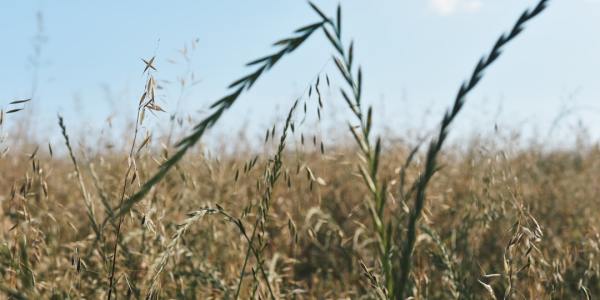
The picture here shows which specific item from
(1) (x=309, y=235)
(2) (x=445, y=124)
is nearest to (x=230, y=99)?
(2) (x=445, y=124)

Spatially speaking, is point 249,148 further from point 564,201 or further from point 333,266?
point 564,201

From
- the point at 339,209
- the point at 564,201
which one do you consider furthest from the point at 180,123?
the point at 564,201

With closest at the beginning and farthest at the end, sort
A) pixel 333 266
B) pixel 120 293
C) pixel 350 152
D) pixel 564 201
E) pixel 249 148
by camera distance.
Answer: pixel 120 293
pixel 333 266
pixel 564 201
pixel 249 148
pixel 350 152

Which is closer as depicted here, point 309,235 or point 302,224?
point 309,235

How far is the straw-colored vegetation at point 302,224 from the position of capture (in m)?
0.91

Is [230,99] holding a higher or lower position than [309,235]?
higher

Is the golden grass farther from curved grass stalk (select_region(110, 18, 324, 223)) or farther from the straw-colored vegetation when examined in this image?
curved grass stalk (select_region(110, 18, 324, 223))

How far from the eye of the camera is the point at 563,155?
6.25m

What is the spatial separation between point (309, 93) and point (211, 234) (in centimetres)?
129

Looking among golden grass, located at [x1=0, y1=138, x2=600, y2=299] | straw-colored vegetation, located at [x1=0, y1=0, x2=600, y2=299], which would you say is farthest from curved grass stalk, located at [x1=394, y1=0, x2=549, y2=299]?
golden grass, located at [x1=0, y1=138, x2=600, y2=299]

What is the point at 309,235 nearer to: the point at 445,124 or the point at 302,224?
the point at 302,224

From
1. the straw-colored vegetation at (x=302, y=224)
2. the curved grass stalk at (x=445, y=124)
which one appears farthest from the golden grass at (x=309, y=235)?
the curved grass stalk at (x=445, y=124)

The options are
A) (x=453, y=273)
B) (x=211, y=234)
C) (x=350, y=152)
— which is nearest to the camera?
(x=453, y=273)

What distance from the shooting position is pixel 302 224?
3391 mm
